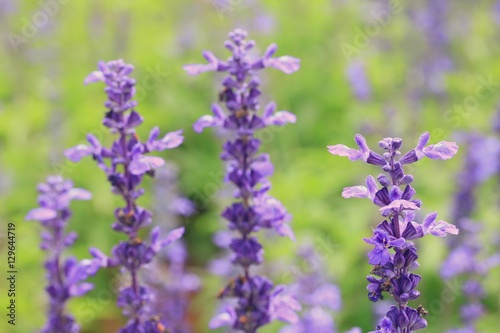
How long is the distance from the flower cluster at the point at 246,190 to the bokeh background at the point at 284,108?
2220mm

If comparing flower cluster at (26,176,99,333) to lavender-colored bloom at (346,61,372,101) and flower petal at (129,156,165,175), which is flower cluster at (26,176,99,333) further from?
lavender-colored bloom at (346,61,372,101)

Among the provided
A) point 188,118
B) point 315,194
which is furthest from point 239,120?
point 188,118

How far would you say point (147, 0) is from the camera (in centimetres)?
1110

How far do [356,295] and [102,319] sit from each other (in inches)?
86.4

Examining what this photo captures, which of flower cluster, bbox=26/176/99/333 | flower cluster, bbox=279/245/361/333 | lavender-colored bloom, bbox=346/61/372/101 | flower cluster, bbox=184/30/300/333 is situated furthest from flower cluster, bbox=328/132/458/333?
lavender-colored bloom, bbox=346/61/372/101

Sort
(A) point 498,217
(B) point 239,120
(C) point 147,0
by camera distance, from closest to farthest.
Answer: (B) point 239,120 → (A) point 498,217 → (C) point 147,0

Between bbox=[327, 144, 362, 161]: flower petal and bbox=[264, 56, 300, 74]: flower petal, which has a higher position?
bbox=[264, 56, 300, 74]: flower petal

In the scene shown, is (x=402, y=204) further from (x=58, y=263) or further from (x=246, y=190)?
(x=58, y=263)

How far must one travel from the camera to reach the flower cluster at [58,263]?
2.76 m

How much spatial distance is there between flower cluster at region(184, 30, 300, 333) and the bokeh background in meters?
2.22

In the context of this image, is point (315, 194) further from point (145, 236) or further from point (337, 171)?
point (145, 236)

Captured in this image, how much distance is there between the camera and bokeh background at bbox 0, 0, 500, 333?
19.7 ft

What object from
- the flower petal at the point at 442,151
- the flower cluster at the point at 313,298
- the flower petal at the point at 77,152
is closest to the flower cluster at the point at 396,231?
the flower petal at the point at 442,151

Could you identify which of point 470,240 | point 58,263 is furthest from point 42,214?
point 470,240
